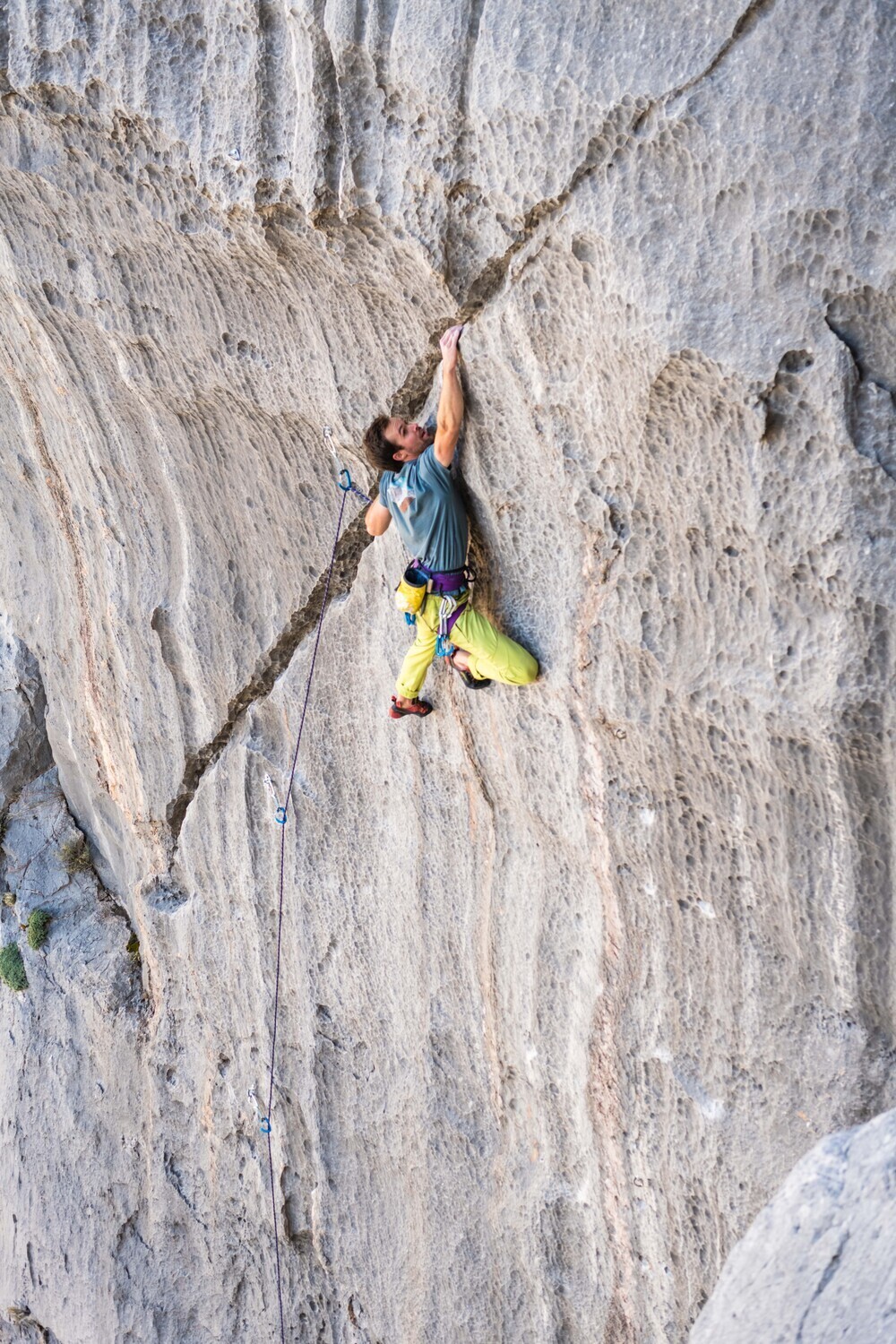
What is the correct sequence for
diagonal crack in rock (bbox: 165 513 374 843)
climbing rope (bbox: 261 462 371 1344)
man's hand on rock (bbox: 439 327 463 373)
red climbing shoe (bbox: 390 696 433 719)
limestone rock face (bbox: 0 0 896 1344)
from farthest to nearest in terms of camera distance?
1. diagonal crack in rock (bbox: 165 513 374 843)
2. climbing rope (bbox: 261 462 371 1344)
3. red climbing shoe (bbox: 390 696 433 719)
4. man's hand on rock (bbox: 439 327 463 373)
5. limestone rock face (bbox: 0 0 896 1344)

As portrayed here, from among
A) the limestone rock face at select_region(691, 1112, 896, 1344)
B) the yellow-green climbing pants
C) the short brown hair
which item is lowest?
the limestone rock face at select_region(691, 1112, 896, 1344)

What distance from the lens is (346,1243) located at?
428 centimetres

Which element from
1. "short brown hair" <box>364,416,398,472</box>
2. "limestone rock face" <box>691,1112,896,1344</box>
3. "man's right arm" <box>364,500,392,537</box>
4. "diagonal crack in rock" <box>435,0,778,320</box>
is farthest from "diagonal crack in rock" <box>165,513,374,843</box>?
"limestone rock face" <box>691,1112,896,1344</box>

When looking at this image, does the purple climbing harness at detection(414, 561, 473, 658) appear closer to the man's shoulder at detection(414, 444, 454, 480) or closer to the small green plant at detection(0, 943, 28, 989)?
the man's shoulder at detection(414, 444, 454, 480)

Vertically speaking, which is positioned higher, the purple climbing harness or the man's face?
the man's face

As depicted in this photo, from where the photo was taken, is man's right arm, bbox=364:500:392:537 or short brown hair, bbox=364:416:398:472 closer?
short brown hair, bbox=364:416:398:472

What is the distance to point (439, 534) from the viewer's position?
117 inches

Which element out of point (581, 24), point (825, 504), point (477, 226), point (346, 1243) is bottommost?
point (346, 1243)

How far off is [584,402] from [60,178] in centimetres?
205

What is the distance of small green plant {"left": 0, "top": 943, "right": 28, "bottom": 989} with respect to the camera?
5.75 meters

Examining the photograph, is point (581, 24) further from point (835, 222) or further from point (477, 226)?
point (835, 222)

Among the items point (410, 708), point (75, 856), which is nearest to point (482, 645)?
point (410, 708)

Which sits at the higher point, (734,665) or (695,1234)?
(734,665)

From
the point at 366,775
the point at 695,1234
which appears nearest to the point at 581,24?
the point at 366,775
